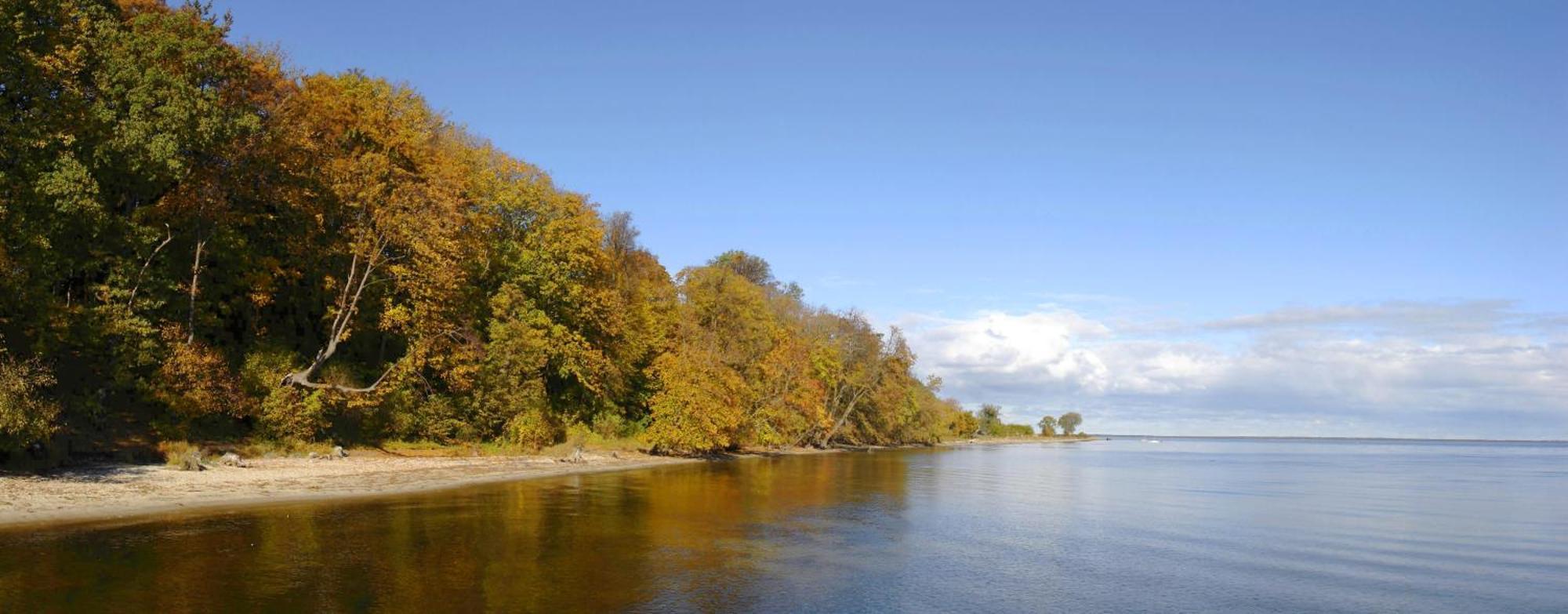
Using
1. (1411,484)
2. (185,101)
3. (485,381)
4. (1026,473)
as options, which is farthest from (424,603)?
(1411,484)

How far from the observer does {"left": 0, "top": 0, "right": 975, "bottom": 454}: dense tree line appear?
2930cm

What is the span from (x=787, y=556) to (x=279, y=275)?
1311 inches

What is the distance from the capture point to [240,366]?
127 ft

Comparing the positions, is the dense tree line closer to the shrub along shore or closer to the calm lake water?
the shrub along shore

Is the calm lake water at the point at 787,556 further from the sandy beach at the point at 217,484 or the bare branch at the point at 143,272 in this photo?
the bare branch at the point at 143,272

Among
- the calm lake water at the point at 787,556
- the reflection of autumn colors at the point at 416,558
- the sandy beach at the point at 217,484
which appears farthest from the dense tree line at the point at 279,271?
the calm lake water at the point at 787,556

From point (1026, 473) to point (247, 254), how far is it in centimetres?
4867

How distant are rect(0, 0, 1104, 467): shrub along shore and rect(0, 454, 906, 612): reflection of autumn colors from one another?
9314 mm

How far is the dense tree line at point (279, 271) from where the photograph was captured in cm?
2930

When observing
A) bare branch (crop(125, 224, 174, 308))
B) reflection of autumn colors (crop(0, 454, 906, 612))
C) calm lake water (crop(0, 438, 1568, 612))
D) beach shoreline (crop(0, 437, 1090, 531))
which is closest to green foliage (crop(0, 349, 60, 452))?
beach shoreline (crop(0, 437, 1090, 531))

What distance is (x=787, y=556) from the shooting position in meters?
21.7

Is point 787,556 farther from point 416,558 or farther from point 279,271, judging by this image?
point 279,271

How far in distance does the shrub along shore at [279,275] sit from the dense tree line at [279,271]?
0.40 feet

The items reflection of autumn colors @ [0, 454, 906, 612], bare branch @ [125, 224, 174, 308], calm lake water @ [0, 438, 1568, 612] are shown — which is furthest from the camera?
bare branch @ [125, 224, 174, 308]
